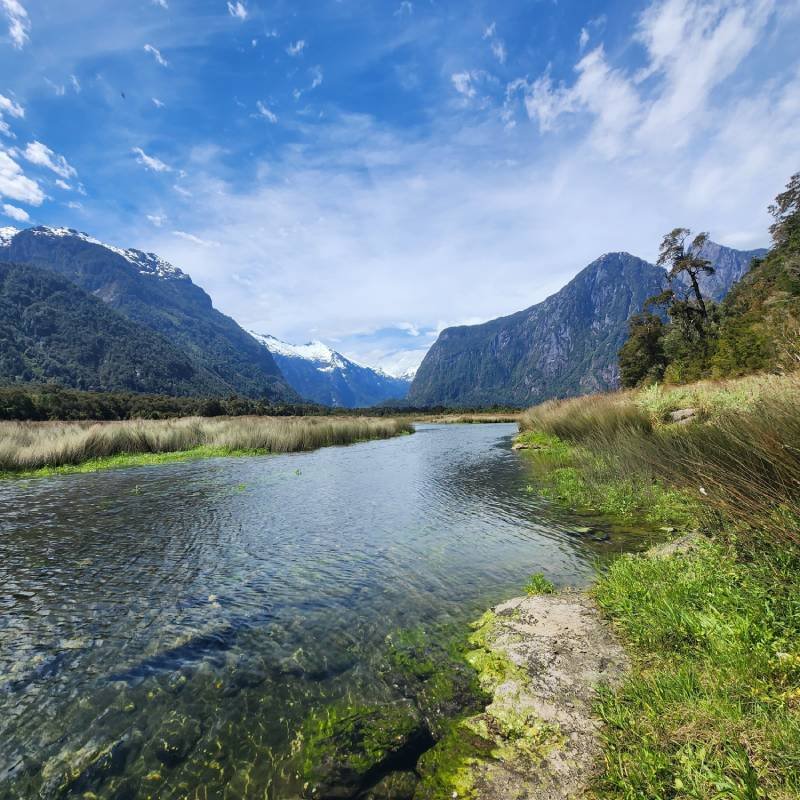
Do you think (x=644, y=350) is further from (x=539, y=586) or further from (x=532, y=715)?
(x=532, y=715)

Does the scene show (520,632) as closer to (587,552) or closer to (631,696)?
(631,696)

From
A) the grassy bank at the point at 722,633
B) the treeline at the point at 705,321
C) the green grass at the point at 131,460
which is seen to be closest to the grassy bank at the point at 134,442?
the green grass at the point at 131,460

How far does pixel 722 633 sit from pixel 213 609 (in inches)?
268

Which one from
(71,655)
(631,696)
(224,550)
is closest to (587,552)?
(631,696)

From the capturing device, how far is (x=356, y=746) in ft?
13.1

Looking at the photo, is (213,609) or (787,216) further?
(787,216)

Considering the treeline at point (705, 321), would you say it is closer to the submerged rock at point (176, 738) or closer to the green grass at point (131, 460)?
the submerged rock at point (176, 738)

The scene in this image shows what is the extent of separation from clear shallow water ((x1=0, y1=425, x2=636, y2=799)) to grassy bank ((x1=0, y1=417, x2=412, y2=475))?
7.52 meters

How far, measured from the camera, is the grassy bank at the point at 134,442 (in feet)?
70.2

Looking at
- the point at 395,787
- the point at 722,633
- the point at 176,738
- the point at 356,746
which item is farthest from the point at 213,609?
the point at 722,633

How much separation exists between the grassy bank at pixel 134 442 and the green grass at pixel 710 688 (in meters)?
25.3

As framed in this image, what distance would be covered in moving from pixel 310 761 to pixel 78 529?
10.6 metres

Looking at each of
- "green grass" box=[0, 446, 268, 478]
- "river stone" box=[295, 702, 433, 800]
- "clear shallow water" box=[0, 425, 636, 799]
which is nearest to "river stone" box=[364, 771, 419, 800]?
"river stone" box=[295, 702, 433, 800]

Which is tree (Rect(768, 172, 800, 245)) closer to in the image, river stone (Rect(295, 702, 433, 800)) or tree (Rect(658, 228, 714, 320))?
tree (Rect(658, 228, 714, 320))
